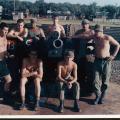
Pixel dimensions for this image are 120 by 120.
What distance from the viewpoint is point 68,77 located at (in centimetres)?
702

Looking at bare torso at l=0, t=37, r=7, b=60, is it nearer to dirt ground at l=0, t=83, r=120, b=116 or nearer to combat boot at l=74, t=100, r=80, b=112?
dirt ground at l=0, t=83, r=120, b=116

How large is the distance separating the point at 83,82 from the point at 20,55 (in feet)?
4.31

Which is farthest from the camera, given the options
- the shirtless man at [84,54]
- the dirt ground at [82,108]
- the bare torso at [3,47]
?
the shirtless man at [84,54]

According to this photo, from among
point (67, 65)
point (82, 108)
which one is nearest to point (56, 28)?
point (67, 65)

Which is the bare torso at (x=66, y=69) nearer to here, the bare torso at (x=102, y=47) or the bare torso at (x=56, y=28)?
the bare torso at (x=102, y=47)

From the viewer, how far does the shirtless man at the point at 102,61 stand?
7328mm

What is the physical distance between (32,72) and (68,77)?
624 millimetres

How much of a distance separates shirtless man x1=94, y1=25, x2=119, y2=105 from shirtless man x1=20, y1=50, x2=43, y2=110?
3.50 ft

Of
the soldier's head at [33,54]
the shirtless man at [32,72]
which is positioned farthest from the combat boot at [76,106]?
the soldier's head at [33,54]

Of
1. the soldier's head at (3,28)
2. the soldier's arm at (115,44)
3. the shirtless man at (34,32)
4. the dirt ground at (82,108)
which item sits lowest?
the dirt ground at (82,108)

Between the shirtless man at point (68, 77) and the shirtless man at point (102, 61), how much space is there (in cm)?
50

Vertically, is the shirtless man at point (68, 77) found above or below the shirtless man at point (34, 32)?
below

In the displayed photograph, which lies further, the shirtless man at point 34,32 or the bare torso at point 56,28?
the bare torso at point 56,28

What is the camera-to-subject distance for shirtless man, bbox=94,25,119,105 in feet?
24.0
